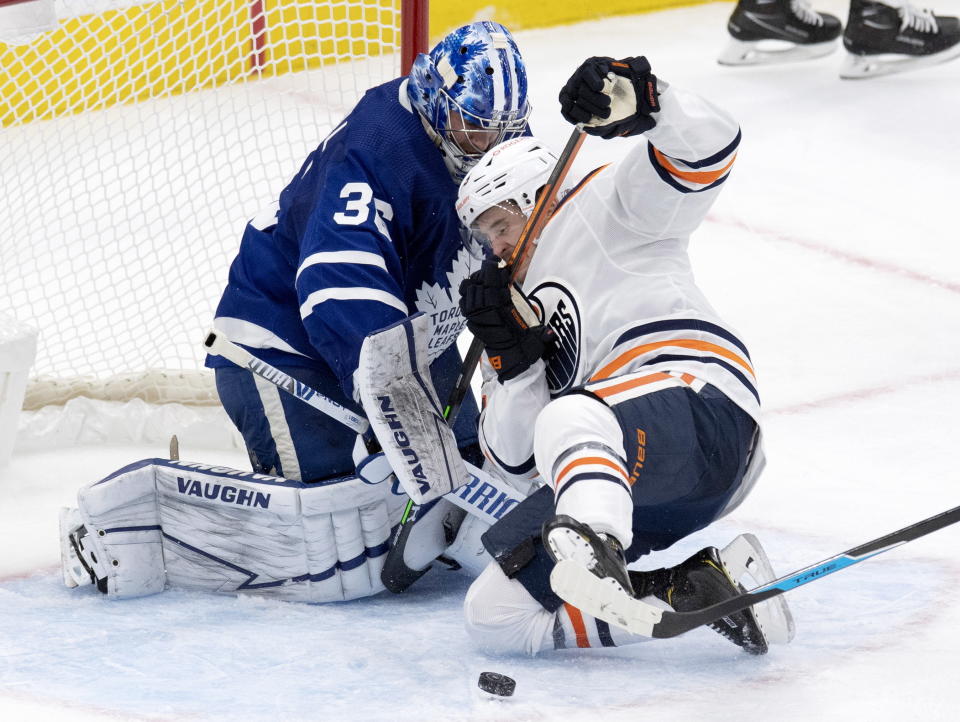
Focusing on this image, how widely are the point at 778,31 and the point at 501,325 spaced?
13.1ft

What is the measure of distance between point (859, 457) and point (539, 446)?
1.35 meters

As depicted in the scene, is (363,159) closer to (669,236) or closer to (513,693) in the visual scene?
(669,236)

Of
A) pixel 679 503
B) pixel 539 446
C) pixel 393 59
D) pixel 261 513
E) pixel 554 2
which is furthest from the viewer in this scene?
pixel 554 2

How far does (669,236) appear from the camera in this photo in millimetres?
2150

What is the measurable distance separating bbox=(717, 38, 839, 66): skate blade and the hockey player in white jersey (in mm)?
3786

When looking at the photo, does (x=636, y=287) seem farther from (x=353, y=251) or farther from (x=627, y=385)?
(x=353, y=251)

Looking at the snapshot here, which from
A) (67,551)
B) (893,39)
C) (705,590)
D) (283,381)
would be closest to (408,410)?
(283,381)

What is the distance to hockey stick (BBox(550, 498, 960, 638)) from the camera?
1.77 meters

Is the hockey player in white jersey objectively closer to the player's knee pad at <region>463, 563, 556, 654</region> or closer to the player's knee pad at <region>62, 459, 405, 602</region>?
the player's knee pad at <region>463, 563, 556, 654</region>

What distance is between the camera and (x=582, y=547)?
1.77 metres

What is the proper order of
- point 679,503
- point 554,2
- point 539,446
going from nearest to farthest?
point 539,446, point 679,503, point 554,2

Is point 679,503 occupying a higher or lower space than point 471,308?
lower

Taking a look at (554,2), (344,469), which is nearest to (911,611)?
(344,469)

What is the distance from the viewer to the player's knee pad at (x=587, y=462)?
1813 millimetres
